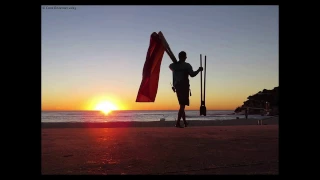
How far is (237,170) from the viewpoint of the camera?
6.73m

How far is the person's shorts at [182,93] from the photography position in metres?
8.62

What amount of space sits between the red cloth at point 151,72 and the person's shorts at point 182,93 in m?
0.62

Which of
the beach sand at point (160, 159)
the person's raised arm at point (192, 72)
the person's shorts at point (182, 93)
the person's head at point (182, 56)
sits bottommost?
the beach sand at point (160, 159)

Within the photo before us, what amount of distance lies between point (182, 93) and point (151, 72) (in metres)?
0.99

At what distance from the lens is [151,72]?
898cm

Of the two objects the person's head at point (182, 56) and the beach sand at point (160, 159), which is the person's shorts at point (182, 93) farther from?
the beach sand at point (160, 159)

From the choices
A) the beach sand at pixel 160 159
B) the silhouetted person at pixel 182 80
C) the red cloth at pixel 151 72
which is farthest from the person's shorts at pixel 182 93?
the beach sand at pixel 160 159

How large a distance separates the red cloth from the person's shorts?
24.3 inches

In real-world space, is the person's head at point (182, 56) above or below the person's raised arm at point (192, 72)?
above

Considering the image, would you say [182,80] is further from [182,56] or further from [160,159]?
[160,159]

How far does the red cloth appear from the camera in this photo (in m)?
8.82
